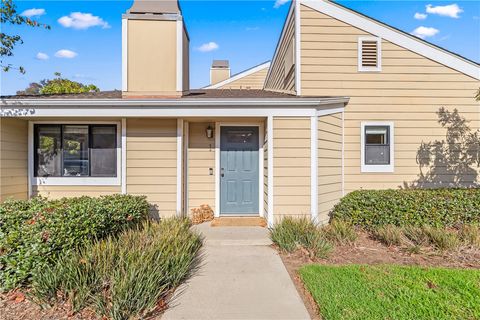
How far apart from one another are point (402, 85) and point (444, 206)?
3.23m

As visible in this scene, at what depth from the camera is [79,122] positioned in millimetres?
6102

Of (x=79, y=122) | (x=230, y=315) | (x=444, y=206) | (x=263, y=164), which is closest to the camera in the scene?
(x=230, y=315)

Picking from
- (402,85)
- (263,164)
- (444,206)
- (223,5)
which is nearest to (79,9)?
(223,5)

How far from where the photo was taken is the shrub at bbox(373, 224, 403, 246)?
468cm

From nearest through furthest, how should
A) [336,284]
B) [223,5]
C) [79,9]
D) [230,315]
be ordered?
[230,315] → [336,284] → [79,9] → [223,5]

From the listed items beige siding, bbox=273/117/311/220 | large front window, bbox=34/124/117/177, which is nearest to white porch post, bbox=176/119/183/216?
large front window, bbox=34/124/117/177

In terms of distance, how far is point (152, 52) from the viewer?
6266mm

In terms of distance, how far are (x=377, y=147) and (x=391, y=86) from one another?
5.36 ft

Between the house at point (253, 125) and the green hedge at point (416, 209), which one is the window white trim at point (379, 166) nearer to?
the house at point (253, 125)

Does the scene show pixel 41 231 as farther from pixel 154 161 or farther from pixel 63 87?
pixel 63 87

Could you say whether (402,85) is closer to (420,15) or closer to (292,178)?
(420,15)

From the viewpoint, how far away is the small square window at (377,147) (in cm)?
671

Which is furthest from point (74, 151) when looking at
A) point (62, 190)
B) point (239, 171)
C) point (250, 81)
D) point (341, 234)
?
point (250, 81)

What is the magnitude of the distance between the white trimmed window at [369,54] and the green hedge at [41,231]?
6818 mm
